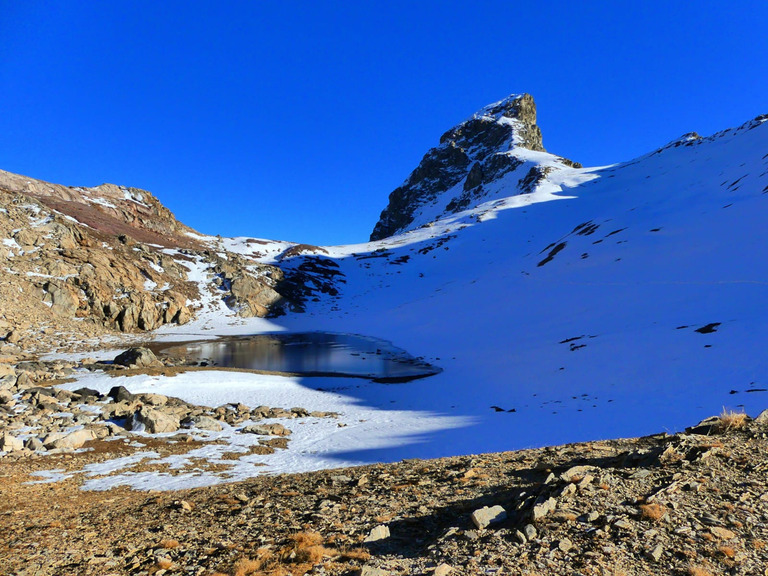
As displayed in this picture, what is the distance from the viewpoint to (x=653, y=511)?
5395mm

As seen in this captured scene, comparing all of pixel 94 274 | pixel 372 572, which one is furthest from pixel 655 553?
pixel 94 274

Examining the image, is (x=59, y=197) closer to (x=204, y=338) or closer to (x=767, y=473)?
(x=204, y=338)

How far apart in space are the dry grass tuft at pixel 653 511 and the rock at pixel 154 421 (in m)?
16.1

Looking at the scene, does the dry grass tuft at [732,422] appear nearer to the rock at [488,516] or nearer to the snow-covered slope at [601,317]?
the snow-covered slope at [601,317]

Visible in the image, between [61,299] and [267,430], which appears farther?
[61,299]

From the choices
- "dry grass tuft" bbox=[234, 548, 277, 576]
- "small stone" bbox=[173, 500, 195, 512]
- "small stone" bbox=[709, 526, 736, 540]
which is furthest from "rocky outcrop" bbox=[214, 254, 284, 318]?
"small stone" bbox=[709, 526, 736, 540]

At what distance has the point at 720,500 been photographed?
5719mm

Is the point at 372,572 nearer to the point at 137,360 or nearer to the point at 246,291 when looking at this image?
the point at 137,360

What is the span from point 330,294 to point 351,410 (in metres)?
65.8

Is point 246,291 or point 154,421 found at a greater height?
point 246,291

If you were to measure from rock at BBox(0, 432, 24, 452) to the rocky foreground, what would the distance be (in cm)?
335

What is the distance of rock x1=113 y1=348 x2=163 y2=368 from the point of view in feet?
93.5

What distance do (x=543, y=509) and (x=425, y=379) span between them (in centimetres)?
2362

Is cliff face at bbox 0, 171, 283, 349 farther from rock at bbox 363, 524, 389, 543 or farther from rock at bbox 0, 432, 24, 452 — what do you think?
A: rock at bbox 363, 524, 389, 543
